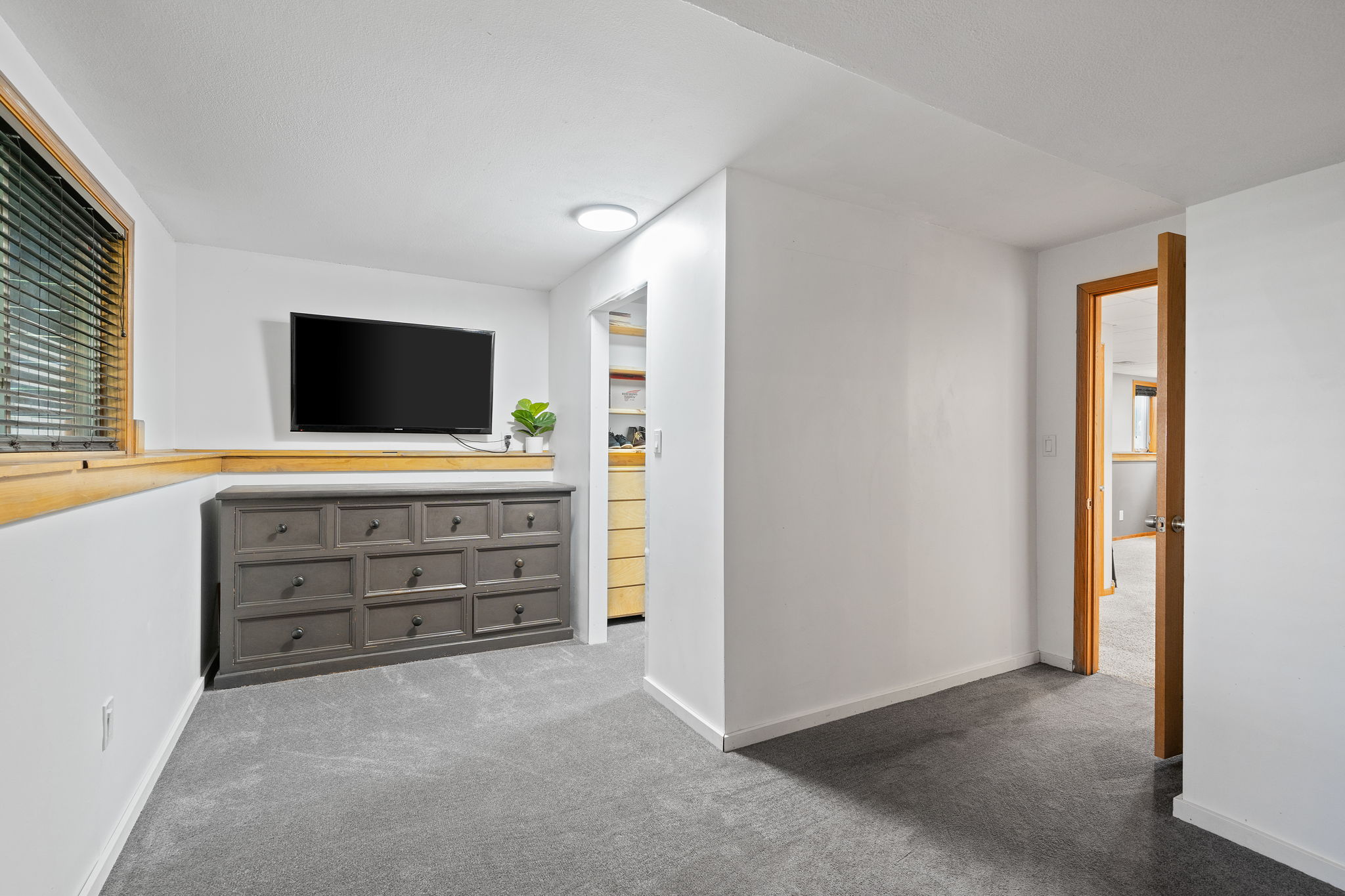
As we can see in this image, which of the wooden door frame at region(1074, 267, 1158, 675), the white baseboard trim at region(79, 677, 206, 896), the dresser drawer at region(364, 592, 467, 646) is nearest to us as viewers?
the white baseboard trim at region(79, 677, 206, 896)

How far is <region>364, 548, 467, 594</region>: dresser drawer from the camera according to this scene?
11.4 feet

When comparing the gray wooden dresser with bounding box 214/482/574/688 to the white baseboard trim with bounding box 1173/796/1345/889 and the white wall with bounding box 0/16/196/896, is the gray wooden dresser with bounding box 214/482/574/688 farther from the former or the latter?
the white baseboard trim with bounding box 1173/796/1345/889

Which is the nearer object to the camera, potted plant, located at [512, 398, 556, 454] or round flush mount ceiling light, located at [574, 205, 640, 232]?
round flush mount ceiling light, located at [574, 205, 640, 232]

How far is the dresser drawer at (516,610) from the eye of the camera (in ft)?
12.3

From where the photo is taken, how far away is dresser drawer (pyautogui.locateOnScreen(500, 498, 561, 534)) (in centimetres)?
384

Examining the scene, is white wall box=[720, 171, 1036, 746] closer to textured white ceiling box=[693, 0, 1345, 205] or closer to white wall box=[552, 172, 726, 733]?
white wall box=[552, 172, 726, 733]

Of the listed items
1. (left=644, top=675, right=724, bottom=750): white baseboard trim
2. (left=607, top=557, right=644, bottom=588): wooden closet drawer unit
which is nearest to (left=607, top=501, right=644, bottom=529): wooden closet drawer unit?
(left=607, top=557, right=644, bottom=588): wooden closet drawer unit

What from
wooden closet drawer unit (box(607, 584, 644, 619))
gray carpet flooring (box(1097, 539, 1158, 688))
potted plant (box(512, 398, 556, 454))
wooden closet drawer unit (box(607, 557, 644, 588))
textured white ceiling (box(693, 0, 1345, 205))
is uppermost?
textured white ceiling (box(693, 0, 1345, 205))

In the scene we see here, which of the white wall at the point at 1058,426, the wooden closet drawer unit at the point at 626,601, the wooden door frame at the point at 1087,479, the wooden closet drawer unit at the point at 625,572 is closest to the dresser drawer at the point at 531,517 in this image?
the wooden closet drawer unit at the point at 625,572

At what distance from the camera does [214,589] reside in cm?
346

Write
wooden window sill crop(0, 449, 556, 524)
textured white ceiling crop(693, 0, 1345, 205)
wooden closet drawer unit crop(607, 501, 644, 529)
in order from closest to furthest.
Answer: textured white ceiling crop(693, 0, 1345, 205)
wooden window sill crop(0, 449, 556, 524)
wooden closet drawer unit crop(607, 501, 644, 529)

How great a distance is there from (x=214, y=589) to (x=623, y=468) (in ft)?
7.68

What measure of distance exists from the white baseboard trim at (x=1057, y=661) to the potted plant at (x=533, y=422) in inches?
126

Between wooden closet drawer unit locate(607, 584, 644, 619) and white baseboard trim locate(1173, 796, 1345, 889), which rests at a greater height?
wooden closet drawer unit locate(607, 584, 644, 619)
